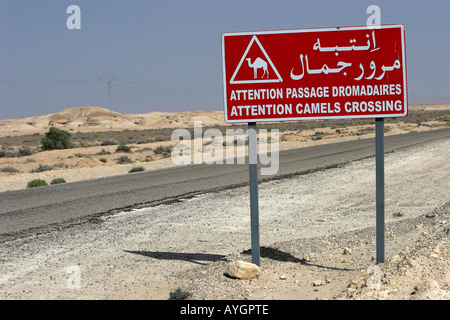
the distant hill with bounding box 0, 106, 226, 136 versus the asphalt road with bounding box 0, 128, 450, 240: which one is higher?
the asphalt road with bounding box 0, 128, 450, 240

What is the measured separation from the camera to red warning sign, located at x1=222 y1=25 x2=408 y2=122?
22.5ft

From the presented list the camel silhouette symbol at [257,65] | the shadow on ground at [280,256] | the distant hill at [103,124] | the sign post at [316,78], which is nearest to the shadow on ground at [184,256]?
the shadow on ground at [280,256]

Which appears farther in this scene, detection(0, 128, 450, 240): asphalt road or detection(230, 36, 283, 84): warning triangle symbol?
detection(0, 128, 450, 240): asphalt road

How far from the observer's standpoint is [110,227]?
11.2 meters

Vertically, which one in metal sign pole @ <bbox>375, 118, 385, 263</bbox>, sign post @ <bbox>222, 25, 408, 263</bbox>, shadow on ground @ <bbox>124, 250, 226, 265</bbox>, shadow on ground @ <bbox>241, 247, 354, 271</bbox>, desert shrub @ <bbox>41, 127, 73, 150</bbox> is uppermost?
sign post @ <bbox>222, 25, 408, 263</bbox>

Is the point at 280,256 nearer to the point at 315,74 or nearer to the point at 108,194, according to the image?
the point at 315,74

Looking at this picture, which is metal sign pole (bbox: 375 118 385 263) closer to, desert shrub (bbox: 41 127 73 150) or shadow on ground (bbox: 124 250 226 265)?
shadow on ground (bbox: 124 250 226 265)

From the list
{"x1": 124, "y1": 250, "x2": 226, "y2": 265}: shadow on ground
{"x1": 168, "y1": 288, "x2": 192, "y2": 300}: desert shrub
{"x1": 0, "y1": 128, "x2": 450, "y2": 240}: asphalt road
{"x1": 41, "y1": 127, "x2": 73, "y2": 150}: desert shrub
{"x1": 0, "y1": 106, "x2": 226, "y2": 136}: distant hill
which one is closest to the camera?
Answer: {"x1": 168, "y1": 288, "x2": 192, "y2": 300}: desert shrub

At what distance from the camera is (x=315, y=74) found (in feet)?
23.2

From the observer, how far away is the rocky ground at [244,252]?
6.13 meters

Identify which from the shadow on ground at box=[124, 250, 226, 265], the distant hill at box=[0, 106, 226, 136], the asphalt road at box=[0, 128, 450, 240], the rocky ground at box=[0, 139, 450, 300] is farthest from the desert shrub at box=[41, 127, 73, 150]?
the distant hill at box=[0, 106, 226, 136]

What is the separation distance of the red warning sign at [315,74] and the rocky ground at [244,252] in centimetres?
212
